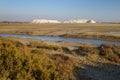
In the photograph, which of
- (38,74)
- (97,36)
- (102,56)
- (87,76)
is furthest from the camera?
(97,36)

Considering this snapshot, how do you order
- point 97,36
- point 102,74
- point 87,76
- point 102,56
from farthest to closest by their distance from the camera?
point 97,36 → point 102,56 → point 102,74 → point 87,76

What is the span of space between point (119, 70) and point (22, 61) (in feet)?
23.1

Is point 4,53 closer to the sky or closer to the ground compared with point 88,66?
closer to the sky

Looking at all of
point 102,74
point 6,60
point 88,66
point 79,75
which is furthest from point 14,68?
point 88,66

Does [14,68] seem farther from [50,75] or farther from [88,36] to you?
[88,36]

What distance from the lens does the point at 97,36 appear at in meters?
53.2

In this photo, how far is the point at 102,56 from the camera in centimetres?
1897

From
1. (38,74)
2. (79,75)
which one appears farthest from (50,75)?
(79,75)

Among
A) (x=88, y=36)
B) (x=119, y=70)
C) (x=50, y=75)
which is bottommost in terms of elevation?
(x=88, y=36)

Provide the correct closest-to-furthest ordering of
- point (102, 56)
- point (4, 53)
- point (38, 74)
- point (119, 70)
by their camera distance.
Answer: point (38, 74) < point (4, 53) < point (119, 70) < point (102, 56)

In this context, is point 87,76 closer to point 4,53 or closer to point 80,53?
point 4,53

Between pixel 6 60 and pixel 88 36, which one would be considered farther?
pixel 88 36

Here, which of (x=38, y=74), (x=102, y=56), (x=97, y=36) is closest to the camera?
(x=38, y=74)

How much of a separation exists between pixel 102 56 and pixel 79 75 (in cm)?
703
